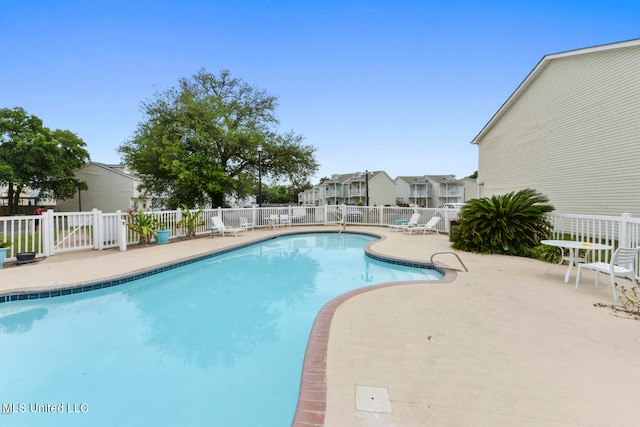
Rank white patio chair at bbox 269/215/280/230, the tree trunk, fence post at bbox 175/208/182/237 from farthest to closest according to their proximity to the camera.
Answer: the tree trunk < white patio chair at bbox 269/215/280/230 < fence post at bbox 175/208/182/237

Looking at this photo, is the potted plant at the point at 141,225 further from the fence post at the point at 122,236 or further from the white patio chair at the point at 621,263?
the white patio chair at the point at 621,263

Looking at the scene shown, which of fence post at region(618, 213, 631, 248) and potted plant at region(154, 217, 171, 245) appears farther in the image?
potted plant at region(154, 217, 171, 245)

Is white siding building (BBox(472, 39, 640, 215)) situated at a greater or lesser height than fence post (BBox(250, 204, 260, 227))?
greater

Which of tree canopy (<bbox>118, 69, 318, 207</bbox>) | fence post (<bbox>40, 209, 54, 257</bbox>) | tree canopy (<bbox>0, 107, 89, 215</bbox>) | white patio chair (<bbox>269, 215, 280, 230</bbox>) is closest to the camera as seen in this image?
fence post (<bbox>40, 209, 54, 257</bbox>)

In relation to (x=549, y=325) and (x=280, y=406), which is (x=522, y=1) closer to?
(x=549, y=325)

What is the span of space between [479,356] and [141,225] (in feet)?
32.4

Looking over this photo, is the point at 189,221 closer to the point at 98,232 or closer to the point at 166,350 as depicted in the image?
the point at 98,232

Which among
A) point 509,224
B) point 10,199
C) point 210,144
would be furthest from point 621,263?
point 10,199

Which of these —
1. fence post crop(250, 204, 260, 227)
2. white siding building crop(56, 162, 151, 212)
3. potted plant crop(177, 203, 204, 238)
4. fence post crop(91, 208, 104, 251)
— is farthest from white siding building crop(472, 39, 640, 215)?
white siding building crop(56, 162, 151, 212)

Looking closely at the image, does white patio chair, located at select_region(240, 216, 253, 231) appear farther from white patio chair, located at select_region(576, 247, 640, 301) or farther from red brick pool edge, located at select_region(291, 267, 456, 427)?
white patio chair, located at select_region(576, 247, 640, 301)

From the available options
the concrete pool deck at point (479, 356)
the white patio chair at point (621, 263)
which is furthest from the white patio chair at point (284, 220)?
the white patio chair at point (621, 263)

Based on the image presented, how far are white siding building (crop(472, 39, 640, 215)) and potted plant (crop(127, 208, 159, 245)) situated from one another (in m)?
14.7

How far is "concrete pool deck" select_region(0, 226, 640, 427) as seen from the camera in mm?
1867

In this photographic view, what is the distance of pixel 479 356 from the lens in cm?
259
